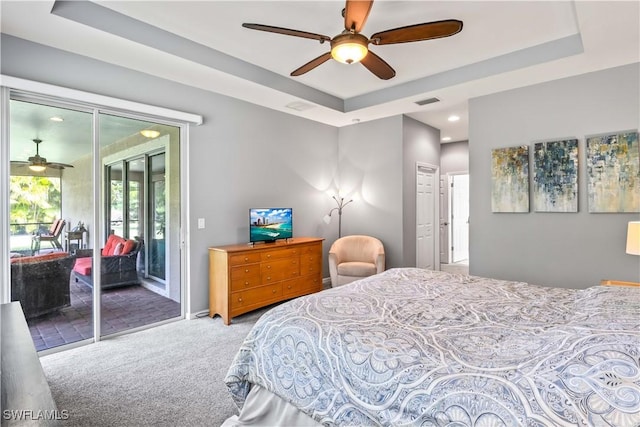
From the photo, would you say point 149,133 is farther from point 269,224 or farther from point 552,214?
point 552,214

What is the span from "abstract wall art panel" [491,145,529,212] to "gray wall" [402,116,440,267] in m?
1.35

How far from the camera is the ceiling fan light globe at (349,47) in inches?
88.7

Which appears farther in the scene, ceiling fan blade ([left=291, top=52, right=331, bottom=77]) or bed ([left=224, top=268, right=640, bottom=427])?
ceiling fan blade ([left=291, top=52, right=331, bottom=77])

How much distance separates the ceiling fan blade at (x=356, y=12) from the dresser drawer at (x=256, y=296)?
2.89 metres

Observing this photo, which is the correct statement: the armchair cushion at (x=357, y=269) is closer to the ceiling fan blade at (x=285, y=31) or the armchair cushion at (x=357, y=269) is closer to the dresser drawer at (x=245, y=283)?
the dresser drawer at (x=245, y=283)

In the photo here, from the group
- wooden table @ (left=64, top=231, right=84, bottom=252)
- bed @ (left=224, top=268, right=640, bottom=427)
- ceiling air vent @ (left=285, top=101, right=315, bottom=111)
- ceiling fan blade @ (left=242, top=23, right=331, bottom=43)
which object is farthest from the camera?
ceiling air vent @ (left=285, top=101, right=315, bottom=111)

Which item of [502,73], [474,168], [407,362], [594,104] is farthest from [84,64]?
[594,104]

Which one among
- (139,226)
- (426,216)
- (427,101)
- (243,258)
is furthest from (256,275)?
(426,216)

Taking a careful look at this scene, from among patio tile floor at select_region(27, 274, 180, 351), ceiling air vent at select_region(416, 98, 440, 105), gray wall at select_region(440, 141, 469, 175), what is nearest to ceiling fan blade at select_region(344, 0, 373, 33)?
ceiling air vent at select_region(416, 98, 440, 105)

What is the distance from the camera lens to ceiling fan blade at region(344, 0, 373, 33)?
194 centimetres

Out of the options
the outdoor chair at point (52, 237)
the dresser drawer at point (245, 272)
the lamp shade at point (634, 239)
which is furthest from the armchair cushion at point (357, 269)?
the outdoor chair at point (52, 237)

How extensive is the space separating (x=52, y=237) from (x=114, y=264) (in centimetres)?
63

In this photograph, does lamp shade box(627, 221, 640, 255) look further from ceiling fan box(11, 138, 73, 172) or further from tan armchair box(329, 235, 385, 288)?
ceiling fan box(11, 138, 73, 172)

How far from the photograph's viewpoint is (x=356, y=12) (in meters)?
2.04
